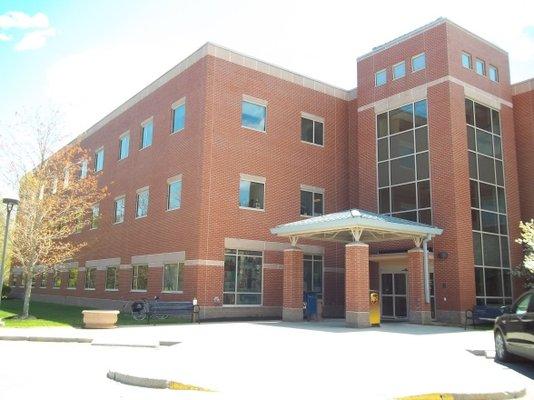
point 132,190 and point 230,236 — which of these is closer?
point 230,236

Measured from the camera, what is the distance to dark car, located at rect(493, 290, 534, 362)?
1054 centimetres

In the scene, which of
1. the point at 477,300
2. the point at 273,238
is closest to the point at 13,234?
the point at 273,238

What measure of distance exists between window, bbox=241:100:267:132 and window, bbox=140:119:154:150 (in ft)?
21.9

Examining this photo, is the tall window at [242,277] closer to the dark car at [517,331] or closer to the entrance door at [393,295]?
the entrance door at [393,295]

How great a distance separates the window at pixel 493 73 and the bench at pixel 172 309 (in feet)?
61.1

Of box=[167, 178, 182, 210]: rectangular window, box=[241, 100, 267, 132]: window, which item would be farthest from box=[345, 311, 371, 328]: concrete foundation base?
box=[241, 100, 267, 132]: window

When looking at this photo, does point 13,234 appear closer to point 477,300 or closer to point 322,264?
point 322,264

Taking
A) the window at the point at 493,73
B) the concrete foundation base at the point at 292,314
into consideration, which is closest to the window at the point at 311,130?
the window at the point at 493,73

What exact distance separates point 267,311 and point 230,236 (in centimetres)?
397

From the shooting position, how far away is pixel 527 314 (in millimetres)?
10727

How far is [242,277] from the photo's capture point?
24.0 metres

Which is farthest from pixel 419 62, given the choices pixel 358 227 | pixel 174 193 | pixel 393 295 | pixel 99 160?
pixel 99 160

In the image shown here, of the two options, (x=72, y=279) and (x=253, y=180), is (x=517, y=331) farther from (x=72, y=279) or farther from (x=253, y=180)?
(x=72, y=279)

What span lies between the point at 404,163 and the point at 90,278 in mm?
22058
